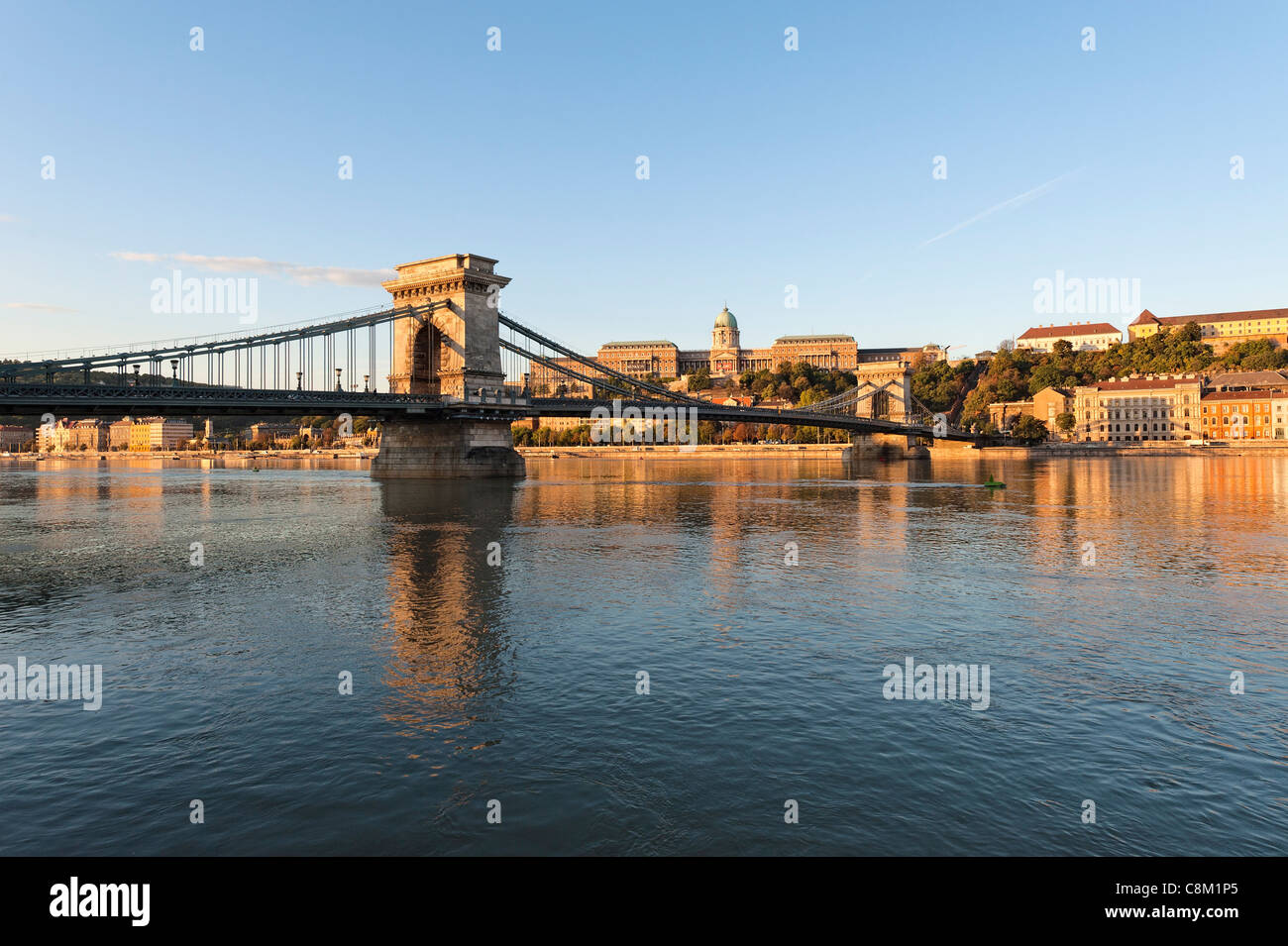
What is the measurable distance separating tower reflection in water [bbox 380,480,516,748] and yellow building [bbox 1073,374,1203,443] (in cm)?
14381

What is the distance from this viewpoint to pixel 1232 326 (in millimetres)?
185625

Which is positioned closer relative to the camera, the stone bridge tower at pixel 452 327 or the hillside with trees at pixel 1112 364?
the stone bridge tower at pixel 452 327

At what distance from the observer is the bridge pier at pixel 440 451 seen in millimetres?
68562

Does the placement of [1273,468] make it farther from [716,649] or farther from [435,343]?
[716,649]

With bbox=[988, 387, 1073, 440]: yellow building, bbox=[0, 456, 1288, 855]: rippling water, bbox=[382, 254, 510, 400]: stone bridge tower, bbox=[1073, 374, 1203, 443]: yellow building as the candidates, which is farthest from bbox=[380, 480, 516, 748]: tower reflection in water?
Answer: bbox=[988, 387, 1073, 440]: yellow building

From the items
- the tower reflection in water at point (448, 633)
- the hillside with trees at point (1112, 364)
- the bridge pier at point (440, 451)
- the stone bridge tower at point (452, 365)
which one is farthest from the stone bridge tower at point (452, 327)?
the hillside with trees at point (1112, 364)

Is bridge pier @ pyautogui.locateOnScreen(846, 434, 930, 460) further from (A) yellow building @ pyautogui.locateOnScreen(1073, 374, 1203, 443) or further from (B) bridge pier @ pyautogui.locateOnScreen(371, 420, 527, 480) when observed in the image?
(B) bridge pier @ pyautogui.locateOnScreen(371, 420, 527, 480)

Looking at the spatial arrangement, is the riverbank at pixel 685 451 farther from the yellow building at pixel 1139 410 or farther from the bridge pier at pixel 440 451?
the bridge pier at pixel 440 451

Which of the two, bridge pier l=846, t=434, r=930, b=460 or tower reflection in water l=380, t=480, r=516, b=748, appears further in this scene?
bridge pier l=846, t=434, r=930, b=460

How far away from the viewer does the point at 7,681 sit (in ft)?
43.5

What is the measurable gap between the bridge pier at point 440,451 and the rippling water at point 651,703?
39.6 meters

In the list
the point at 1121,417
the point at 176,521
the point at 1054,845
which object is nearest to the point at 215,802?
the point at 1054,845

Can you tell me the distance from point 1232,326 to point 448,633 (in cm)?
22239

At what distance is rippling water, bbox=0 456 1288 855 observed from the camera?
821 centimetres
